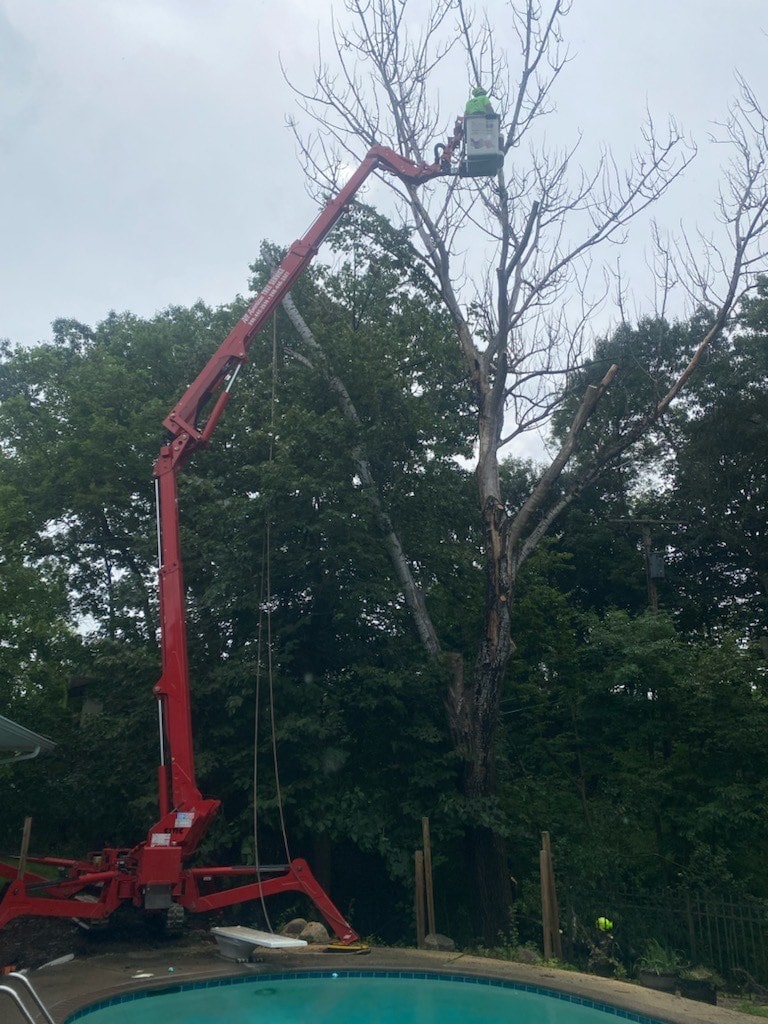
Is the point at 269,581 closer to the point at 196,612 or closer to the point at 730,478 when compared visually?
the point at 196,612

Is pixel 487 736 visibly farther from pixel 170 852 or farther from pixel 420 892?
pixel 170 852

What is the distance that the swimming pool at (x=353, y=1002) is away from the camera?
8617 mm

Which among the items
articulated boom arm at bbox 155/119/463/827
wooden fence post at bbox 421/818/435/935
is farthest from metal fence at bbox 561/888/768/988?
articulated boom arm at bbox 155/119/463/827

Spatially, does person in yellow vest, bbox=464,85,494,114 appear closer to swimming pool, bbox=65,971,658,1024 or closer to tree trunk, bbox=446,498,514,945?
tree trunk, bbox=446,498,514,945

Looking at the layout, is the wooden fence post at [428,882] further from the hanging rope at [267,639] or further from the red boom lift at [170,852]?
the hanging rope at [267,639]

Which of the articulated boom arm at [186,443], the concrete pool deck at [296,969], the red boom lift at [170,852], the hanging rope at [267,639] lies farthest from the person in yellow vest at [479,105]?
the concrete pool deck at [296,969]

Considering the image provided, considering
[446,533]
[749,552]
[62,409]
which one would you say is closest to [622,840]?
[446,533]

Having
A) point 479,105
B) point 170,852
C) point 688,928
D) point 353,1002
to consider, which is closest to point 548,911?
point 688,928

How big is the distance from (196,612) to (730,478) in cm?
1647

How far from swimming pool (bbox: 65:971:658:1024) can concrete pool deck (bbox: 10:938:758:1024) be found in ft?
0.29

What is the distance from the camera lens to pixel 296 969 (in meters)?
9.86

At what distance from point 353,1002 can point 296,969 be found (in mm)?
Result: 785

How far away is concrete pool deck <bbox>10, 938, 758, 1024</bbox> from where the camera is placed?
8.30 metres

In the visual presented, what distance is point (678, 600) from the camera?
25.9m
